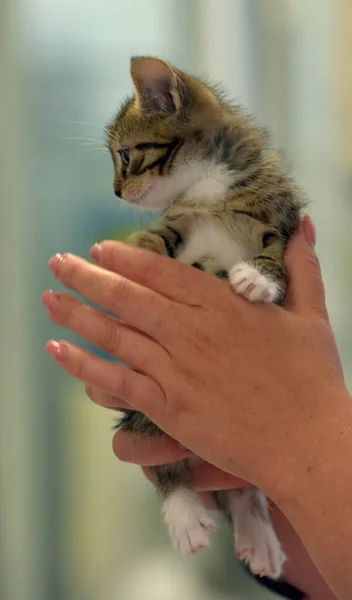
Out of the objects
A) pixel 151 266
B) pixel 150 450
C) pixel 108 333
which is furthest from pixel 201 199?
pixel 150 450

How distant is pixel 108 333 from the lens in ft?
2.87

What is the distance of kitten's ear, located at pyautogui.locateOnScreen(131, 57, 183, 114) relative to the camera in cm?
95

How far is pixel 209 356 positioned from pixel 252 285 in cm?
11

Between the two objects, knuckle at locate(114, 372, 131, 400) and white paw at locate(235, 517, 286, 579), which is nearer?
knuckle at locate(114, 372, 131, 400)

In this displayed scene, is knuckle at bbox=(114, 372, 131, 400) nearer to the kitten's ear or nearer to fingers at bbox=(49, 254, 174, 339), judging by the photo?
fingers at bbox=(49, 254, 174, 339)

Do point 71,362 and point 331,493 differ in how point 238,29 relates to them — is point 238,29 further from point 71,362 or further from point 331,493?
point 331,493

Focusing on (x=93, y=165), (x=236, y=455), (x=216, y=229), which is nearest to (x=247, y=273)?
(x=216, y=229)

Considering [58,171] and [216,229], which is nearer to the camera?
[216,229]

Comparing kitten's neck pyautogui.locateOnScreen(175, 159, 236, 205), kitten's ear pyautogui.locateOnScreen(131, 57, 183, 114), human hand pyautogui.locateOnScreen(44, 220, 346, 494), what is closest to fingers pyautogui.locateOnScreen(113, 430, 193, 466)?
human hand pyautogui.locateOnScreen(44, 220, 346, 494)

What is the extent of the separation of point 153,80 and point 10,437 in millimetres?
849

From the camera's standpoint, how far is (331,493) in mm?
704

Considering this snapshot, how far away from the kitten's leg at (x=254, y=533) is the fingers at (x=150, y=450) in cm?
14

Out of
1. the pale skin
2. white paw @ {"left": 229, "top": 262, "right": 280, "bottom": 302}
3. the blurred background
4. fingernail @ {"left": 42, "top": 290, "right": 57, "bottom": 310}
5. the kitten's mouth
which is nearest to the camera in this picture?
the pale skin

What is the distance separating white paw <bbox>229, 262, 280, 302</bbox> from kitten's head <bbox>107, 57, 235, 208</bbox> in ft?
0.65
